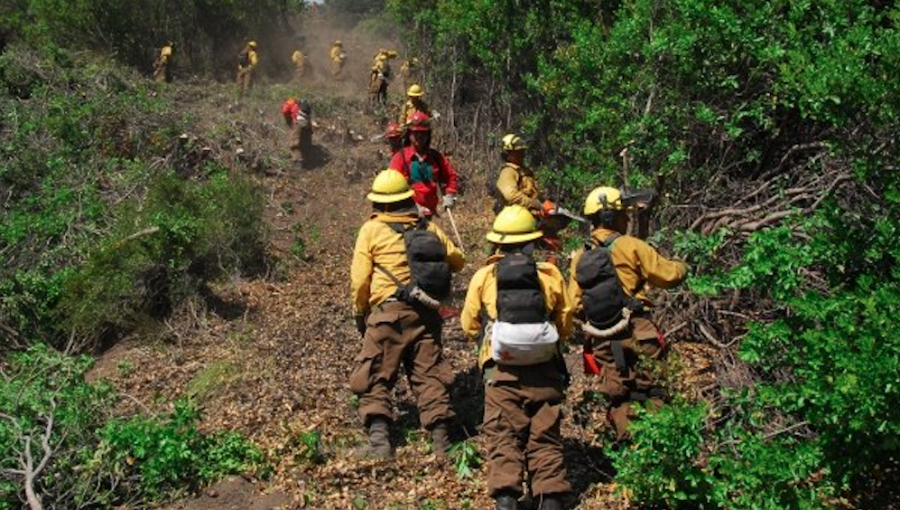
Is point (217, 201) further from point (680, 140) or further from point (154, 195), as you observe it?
point (680, 140)

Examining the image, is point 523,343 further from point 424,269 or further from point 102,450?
point 102,450

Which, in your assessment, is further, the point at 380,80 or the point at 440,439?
the point at 380,80

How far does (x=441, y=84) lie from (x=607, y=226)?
11479mm

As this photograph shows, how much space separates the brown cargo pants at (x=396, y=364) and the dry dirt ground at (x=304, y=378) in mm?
349

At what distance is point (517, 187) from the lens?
26.2 feet

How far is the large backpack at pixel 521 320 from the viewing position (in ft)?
16.1

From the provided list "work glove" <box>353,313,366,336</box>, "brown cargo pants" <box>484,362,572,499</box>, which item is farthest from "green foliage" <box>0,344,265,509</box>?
"brown cargo pants" <box>484,362,572,499</box>

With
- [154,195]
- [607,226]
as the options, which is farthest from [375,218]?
[154,195]

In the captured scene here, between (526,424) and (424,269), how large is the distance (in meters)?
1.36

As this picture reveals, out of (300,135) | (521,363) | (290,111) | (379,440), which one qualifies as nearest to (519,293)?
(521,363)

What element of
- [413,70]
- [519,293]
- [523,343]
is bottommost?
[413,70]

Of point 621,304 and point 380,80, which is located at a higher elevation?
point 621,304

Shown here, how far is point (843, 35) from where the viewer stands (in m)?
6.01

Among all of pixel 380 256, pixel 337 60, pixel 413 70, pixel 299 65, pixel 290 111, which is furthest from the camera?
pixel 337 60
